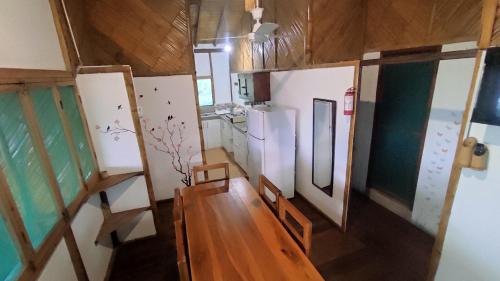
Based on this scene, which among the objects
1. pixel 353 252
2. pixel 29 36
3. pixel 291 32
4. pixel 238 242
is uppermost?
pixel 291 32

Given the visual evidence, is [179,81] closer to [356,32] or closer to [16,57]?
[16,57]

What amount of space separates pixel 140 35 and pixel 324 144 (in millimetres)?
2745

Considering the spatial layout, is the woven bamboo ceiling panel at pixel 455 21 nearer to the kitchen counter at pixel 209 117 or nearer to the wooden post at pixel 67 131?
the wooden post at pixel 67 131

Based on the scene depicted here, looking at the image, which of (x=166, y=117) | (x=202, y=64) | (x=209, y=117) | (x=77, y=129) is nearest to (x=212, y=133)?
(x=209, y=117)

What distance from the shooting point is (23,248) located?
1.18 metres

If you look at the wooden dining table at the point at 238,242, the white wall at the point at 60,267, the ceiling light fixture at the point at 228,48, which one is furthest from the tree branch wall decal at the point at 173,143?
the ceiling light fixture at the point at 228,48

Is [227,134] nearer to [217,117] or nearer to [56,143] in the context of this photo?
[217,117]

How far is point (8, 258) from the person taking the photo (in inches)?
43.4

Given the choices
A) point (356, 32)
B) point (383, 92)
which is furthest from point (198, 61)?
point (383, 92)

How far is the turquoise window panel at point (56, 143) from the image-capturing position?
5.21 ft

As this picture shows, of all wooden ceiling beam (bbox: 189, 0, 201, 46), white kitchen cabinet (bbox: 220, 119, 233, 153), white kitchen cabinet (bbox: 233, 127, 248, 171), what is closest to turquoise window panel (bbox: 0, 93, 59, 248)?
white kitchen cabinet (bbox: 233, 127, 248, 171)

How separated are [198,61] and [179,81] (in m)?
3.15

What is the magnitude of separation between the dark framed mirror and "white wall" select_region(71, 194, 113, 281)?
2.54m

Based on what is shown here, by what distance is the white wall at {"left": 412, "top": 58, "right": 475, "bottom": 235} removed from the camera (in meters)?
2.14
